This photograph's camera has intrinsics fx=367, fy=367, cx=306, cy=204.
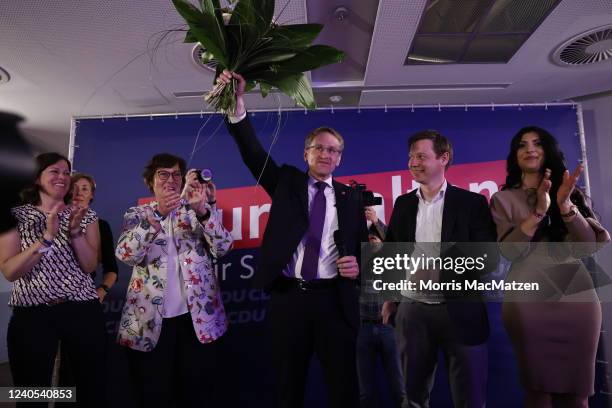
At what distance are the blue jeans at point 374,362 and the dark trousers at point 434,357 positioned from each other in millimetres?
653

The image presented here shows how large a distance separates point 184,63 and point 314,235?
2298 millimetres

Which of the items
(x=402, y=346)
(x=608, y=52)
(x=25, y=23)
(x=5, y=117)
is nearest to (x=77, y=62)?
(x=25, y=23)

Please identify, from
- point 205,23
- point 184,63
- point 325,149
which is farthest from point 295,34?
point 184,63

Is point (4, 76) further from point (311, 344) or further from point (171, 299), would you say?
point (311, 344)

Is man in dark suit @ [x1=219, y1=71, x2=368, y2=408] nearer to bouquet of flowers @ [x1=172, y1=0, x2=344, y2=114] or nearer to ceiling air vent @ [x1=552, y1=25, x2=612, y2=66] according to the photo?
bouquet of flowers @ [x1=172, y1=0, x2=344, y2=114]

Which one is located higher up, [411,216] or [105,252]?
[411,216]

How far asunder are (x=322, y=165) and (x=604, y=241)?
4.57 feet

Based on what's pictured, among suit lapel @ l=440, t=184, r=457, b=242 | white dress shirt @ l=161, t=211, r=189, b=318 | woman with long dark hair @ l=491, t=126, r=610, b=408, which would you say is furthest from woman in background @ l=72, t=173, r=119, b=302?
woman with long dark hair @ l=491, t=126, r=610, b=408

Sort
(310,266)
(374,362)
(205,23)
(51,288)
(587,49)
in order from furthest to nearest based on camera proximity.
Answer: (587,49)
(374,362)
(51,288)
(310,266)
(205,23)

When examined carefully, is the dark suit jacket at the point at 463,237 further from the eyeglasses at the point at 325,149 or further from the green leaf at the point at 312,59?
the green leaf at the point at 312,59

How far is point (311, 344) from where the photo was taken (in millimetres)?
1654

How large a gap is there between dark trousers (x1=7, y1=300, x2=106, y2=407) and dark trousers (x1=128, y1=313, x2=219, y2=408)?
199 mm

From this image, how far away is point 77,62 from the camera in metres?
3.22

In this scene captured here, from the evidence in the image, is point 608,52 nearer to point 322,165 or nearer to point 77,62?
point 322,165
